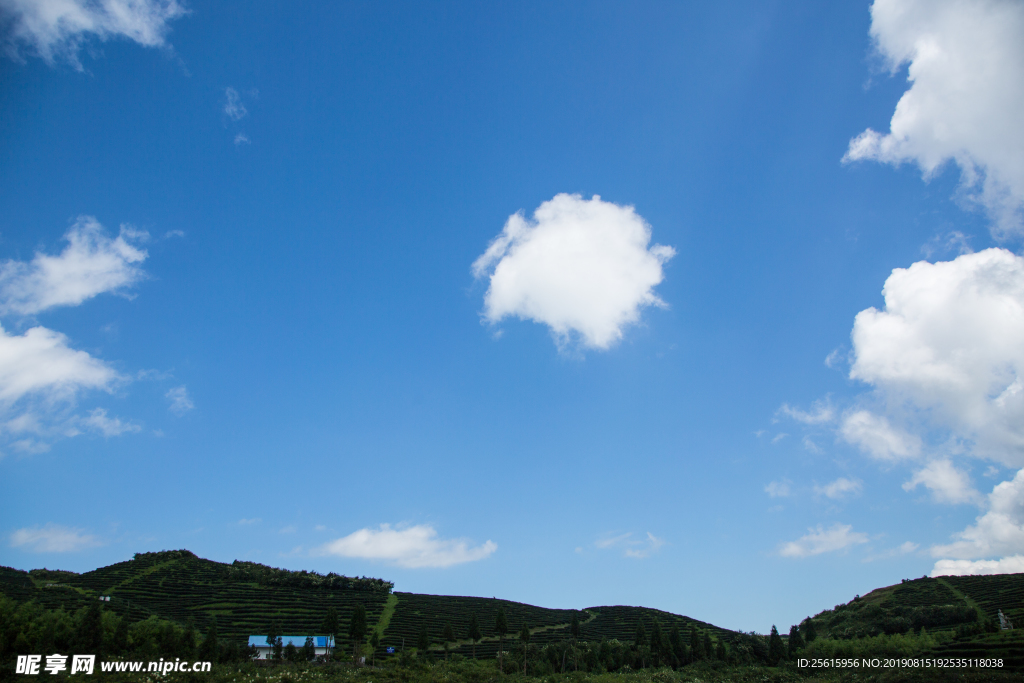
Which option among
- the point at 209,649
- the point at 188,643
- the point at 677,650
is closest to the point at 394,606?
the point at 188,643

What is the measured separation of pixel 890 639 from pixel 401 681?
167 ft

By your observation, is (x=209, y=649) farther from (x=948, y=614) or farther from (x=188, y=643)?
(x=948, y=614)

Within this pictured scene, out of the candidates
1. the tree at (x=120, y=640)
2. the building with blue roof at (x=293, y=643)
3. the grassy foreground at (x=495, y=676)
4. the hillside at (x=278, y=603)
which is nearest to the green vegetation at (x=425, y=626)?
the tree at (x=120, y=640)

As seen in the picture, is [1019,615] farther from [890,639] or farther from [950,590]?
[950,590]

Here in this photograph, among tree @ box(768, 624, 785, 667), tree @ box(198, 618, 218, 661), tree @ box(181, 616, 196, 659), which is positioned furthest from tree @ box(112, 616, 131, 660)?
tree @ box(768, 624, 785, 667)

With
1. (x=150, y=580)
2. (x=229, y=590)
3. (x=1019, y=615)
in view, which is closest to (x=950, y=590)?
(x=1019, y=615)

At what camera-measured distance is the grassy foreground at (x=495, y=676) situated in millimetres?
→ 33781

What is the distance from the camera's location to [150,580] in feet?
280

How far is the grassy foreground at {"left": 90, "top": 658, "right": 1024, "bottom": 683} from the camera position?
3378 centimetres

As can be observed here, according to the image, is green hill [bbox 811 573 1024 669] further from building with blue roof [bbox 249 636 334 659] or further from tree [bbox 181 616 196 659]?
tree [bbox 181 616 196 659]

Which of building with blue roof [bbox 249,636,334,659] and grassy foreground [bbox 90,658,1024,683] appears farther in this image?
building with blue roof [bbox 249,636,334,659]

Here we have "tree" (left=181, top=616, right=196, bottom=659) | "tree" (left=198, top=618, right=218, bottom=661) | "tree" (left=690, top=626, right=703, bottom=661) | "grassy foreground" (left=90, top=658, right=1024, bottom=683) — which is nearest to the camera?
"grassy foreground" (left=90, top=658, right=1024, bottom=683)

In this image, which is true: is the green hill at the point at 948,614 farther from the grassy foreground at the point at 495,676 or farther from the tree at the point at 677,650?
the tree at the point at 677,650

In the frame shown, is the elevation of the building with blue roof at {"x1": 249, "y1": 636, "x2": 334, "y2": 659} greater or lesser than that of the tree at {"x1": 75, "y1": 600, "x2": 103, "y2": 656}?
lesser
